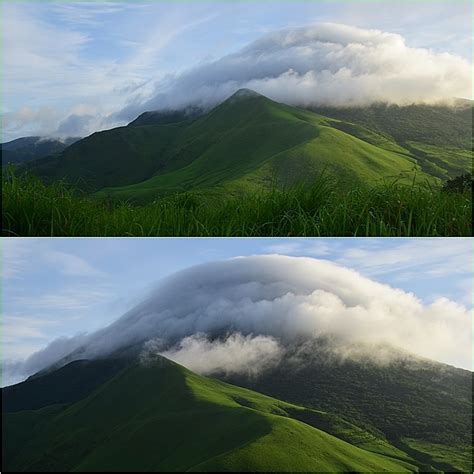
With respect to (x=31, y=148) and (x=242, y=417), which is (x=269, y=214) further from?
(x=31, y=148)

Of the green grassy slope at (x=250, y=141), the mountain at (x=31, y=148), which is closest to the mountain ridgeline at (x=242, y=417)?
the mountain at (x=31, y=148)

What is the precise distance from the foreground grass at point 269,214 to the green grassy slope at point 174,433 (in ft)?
5.84

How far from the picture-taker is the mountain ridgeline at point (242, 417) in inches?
246

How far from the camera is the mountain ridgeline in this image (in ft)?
20.5

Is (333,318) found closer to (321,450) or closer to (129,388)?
(321,450)

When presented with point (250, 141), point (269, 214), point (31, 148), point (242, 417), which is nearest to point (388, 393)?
point (242, 417)

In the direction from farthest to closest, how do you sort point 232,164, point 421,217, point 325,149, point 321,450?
point 232,164
point 325,149
point 321,450
point 421,217

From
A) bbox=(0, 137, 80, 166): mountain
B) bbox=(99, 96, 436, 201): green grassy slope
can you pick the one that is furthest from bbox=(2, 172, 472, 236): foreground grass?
bbox=(99, 96, 436, 201): green grassy slope

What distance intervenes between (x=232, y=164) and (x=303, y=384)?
3052 inches

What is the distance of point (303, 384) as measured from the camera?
6.86m

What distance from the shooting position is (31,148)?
8492mm

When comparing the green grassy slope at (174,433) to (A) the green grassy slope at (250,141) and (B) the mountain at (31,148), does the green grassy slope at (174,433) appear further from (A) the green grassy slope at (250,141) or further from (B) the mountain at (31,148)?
(A) the green grassy slope at (250,141)

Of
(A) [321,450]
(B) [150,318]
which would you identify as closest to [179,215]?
(B) [150,318]

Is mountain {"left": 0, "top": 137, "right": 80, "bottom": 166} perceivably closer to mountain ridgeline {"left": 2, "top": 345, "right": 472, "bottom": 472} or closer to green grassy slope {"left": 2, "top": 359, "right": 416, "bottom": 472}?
mountain ridgeline {"left": 2, "top": 345, "right": 472, "bottom": 472}
